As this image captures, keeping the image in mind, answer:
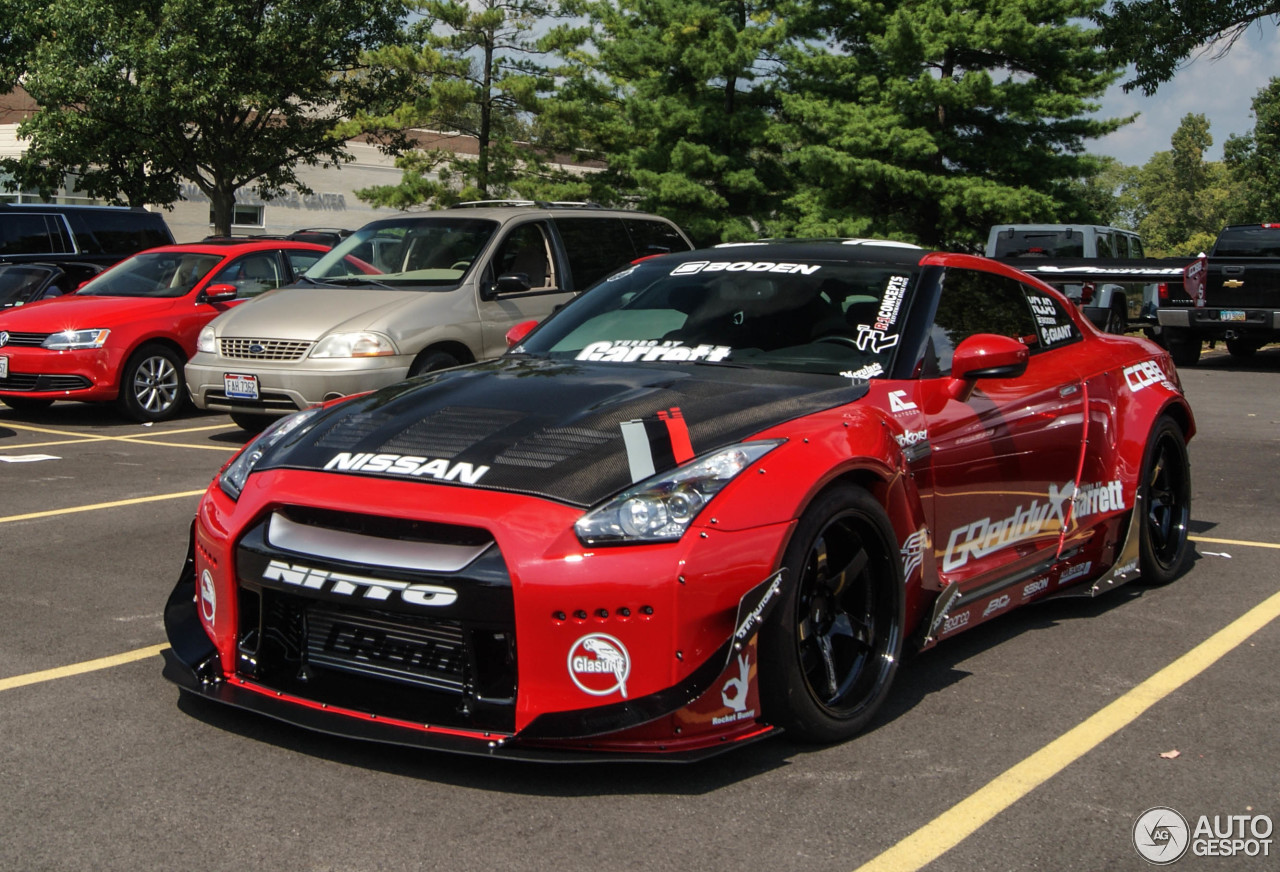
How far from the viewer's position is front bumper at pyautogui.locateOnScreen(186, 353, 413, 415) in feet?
32.3

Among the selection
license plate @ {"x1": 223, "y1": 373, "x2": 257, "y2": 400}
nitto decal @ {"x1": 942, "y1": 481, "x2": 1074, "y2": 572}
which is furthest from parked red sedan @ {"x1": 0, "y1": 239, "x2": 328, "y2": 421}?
nitto decal @ {"x1": 942, "y1": 481, "x2": 1074, "y2": 572}

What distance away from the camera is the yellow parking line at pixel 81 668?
14.0 feet

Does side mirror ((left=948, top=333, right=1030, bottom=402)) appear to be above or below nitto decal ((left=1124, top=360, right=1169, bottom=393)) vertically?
above

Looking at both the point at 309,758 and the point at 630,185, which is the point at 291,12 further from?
the point at 309,758

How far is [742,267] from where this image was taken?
5.11m

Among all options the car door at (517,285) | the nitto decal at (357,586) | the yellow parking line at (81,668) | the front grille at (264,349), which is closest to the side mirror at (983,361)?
the nitto decal at (357,586)

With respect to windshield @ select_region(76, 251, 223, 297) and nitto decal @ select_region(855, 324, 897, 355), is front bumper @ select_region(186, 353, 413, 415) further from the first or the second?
nitto decal @ select_region(855, 324, 897, 355)

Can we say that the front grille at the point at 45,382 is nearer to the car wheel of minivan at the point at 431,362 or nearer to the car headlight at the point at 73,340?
the car headlight at the point at 73,340

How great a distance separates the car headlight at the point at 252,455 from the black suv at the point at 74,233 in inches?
523

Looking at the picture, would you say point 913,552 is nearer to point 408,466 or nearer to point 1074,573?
point 1074,573

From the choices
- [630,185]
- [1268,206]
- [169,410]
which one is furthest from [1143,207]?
[169,410]

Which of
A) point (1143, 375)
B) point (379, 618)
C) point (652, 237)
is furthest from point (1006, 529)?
point (652, 237)

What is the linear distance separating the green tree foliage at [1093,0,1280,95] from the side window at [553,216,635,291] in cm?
1933

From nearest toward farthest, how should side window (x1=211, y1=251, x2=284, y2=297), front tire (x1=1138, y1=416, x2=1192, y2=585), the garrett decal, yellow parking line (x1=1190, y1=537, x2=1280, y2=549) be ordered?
the garrett decal < front tire (x1=1138, y1=416, x2=1192, y2=585) < yellow parking line (x1=1190, y1=537, x2=1280, y2=549) < side window (x1=211, y1=251, x2=284, y2=297)
